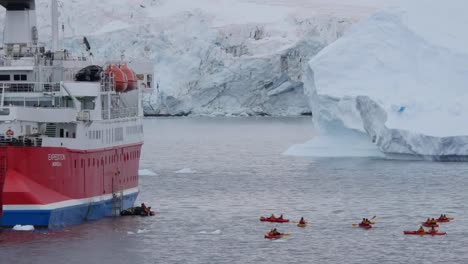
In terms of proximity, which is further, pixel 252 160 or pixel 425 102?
pixel 252 160

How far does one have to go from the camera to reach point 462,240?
31562 millimetres

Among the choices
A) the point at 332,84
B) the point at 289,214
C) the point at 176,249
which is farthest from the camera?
the point at 332,84

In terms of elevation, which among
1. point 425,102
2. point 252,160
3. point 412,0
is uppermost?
point 412,0

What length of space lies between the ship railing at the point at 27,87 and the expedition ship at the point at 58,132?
0.02 metres

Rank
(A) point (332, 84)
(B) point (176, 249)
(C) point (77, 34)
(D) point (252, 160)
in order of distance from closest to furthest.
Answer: (B) point (176, 249)
(A) point (332, 84)
(D) point (252, 160)
(C) point (77, 34)

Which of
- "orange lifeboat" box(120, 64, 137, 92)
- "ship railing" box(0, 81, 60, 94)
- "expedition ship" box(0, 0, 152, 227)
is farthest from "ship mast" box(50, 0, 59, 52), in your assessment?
"ship railing" box(0, 81, 60, 94)

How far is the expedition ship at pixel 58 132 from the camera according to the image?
28922mm

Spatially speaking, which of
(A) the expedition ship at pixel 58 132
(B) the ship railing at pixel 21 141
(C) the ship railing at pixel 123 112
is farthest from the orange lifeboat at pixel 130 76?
(B) the ship railing at pixel 21 141

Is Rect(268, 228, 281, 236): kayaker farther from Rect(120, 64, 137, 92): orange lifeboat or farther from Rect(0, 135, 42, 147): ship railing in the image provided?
Rect(0, 135, 42, 147): ship railing

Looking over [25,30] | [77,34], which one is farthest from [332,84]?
[77,34]

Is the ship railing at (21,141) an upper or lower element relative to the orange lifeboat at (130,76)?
lower

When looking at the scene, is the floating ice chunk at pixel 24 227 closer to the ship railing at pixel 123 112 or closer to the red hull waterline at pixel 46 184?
the red hull waterline at pixel 46 184

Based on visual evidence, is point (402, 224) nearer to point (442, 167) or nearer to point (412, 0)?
point (442, 167)

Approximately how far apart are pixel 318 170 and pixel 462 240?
23.0m
